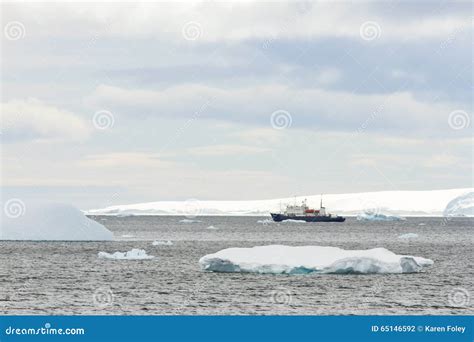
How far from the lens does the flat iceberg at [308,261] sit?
4600 centimetres

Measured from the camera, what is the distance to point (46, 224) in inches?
3046

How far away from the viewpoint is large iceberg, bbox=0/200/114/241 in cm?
7462

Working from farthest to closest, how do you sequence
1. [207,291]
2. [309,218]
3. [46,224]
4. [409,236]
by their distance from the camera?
[309,218]
[409,236]
[46,224]
[207,291]

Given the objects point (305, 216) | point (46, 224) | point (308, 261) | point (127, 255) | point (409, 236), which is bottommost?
point (127, 255)

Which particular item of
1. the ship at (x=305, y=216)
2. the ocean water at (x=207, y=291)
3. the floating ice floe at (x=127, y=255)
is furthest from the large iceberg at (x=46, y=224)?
the ship at (x=305, y=216)

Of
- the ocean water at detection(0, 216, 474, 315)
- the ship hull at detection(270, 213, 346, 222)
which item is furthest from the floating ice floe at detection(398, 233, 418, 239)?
the ship hull at detection(270, 213, 346, 222)

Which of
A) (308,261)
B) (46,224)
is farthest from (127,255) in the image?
(46,224)

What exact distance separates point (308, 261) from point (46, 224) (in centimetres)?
3890

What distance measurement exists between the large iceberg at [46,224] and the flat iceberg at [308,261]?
98.8 feet

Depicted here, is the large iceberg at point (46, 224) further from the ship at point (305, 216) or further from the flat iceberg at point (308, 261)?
the ship at point (305, 216)

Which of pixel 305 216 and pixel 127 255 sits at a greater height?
pixel 305 216

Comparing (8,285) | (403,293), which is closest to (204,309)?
(403,293)

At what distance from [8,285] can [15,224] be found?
3687 centimetres

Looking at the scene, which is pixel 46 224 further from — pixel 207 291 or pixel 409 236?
pixel 409 236
